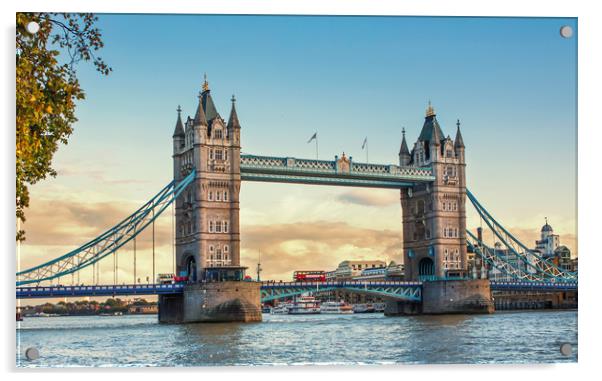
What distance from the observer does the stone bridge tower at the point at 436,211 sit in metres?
84.9

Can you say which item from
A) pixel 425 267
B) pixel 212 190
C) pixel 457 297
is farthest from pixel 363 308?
pixel 212 190

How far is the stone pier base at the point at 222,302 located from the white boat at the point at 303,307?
4657 centimetres

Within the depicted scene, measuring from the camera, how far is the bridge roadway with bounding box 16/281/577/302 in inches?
2443

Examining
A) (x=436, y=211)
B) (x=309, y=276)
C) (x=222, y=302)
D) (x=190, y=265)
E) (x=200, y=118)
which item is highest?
(x=200, y=118)

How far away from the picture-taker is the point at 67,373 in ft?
83.4

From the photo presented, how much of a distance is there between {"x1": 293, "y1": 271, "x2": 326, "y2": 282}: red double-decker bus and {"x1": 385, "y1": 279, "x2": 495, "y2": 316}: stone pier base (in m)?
9.19

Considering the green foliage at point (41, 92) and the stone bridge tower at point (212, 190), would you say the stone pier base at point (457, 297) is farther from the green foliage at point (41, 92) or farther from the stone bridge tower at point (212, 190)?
the green foliage at point (41, 92)

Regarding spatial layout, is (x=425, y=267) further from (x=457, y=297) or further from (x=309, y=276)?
(x=309, y=276)

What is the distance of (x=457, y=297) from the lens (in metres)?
79.8

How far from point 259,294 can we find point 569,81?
1639 inches

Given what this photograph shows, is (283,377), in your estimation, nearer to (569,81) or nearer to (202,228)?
(569,81)

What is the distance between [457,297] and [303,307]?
129 ft

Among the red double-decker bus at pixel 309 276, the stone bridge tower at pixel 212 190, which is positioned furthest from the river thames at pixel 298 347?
the red double-decker bus at pixel 309 276

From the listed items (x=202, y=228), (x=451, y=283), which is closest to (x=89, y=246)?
(x=202, y=228)
